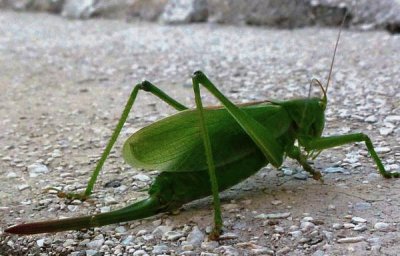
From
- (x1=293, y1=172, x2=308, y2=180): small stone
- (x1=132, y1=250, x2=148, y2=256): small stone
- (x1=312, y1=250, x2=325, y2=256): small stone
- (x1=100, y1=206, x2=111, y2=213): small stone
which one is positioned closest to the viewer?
(x1=312, y1=250, x2=325, y2=256): small stone

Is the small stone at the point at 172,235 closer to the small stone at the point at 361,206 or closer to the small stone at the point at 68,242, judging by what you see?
the small stone at the point at 68,242

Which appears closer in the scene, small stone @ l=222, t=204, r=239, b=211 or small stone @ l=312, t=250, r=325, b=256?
small stone @ l=312, t=250, r=325, b=256

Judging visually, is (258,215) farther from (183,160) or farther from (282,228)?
(183,160)

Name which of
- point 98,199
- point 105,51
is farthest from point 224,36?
point 98,199

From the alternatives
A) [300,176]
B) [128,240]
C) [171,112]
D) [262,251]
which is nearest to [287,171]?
[300,176]

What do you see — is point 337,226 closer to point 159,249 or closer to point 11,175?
point 159,249

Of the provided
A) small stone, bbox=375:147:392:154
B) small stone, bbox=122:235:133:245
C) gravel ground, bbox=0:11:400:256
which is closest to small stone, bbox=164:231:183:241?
gravel ground, bbox=0:11:400:256

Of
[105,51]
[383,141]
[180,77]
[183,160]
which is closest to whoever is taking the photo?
[183,160]

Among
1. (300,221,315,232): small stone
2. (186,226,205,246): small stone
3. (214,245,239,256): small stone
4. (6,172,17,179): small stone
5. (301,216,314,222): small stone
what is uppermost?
(301,216,314,222): small stone

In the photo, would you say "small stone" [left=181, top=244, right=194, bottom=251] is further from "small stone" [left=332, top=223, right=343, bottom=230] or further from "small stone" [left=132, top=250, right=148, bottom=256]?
"small stone" [left=332, top=223, right=343, bottom=230]
